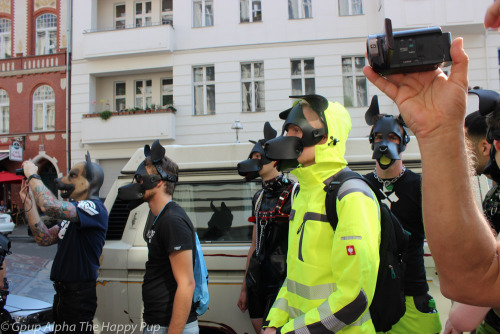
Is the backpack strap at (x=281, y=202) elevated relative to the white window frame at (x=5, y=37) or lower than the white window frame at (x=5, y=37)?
lower

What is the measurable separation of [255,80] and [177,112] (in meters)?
3.40

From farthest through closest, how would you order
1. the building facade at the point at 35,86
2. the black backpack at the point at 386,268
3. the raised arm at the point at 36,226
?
the building facade at the point at 35,86 → the raised arm at the point at 36,226 → the black backpack at the point at 386,268

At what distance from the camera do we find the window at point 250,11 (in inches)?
538

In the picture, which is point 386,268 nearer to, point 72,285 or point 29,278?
point 72,285

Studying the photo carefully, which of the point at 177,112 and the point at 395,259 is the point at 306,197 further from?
the point at 177,112

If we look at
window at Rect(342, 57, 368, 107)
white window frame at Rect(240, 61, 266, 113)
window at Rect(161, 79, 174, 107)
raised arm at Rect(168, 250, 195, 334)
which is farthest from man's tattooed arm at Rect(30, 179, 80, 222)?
window at Rect(161, 79, 174, 107)

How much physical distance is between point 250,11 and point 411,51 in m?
14.1

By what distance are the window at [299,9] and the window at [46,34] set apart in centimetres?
1162

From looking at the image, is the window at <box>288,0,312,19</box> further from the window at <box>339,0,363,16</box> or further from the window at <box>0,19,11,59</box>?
the window at <box>0,19,11,59</box>

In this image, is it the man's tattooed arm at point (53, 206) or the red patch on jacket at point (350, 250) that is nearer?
the red patch on jacket at point (350, 250)

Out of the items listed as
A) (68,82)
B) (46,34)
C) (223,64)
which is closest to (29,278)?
→ (223,64)

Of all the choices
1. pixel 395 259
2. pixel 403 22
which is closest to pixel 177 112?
pixel 403 22

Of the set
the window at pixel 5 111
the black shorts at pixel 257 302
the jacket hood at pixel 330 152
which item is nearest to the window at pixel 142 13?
the window at pixel 5 111

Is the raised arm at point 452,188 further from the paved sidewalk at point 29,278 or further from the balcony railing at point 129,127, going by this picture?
A: the balcony railing at point 129,127
